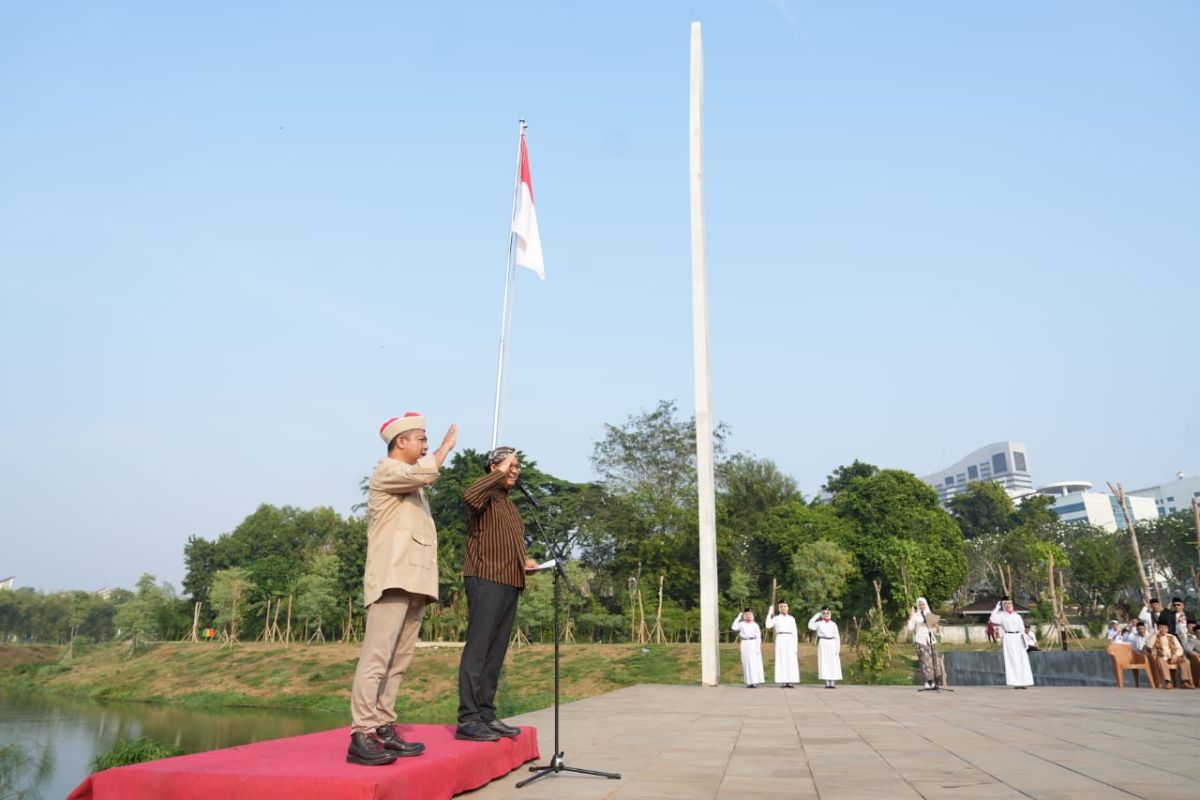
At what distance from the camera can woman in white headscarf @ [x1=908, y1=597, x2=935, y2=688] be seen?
12.9m

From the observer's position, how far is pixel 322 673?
84.3 ft

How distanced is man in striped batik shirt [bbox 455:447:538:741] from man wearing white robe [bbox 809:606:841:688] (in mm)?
10986

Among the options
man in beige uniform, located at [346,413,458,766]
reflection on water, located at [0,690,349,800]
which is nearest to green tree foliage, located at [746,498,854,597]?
reflection on water, located at [0,690,349,800]

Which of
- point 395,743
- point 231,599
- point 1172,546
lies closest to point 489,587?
point 395,743

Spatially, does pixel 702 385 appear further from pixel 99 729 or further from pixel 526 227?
pixel 99 729

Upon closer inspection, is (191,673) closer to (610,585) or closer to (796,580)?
(610,585)

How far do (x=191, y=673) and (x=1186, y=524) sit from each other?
56439 millimetres

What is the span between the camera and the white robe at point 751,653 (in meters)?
14.3

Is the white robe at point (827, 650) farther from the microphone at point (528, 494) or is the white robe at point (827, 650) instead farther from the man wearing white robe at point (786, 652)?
the microphone at point (528, 494)

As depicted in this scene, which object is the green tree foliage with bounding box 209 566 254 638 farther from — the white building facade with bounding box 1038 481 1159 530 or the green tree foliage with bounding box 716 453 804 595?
the white building facade with bounding box 1038 481 1159 530

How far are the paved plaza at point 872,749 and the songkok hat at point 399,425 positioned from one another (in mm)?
1795

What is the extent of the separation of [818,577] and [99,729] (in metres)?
25.4

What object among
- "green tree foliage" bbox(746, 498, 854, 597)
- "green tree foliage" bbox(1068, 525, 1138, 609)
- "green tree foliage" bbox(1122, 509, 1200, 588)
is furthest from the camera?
"green tree foliage" bbox(1122, 509, 1200, 588)

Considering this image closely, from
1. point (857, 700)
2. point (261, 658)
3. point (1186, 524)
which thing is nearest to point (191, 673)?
point (261, 658)
